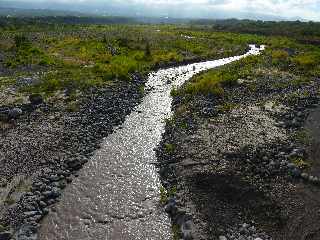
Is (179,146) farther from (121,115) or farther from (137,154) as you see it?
(121,115)

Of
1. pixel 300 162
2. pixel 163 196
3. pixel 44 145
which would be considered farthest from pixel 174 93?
pixel 163 196

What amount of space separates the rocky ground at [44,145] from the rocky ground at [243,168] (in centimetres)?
504

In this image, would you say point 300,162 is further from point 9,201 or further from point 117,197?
point 9,201

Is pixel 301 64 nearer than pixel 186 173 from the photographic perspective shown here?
No

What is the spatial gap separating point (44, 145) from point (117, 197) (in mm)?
7761

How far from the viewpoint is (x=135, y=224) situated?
19031mm

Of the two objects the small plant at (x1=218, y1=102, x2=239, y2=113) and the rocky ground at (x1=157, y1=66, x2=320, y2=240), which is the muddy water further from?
the small plant at (x1=218, y1=102, x2=239, y2=113)

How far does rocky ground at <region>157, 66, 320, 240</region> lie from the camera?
60.8 ft

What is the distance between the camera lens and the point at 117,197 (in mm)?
21250

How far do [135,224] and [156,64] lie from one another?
1537 inches

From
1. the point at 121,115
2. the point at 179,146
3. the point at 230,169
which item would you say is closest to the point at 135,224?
the point at 230,169

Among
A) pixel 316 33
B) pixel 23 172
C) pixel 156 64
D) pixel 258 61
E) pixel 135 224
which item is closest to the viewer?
pixel 135 224

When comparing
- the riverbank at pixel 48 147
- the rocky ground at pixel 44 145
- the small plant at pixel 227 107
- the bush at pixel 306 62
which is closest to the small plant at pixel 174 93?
the rocky ground at pixel 44 145

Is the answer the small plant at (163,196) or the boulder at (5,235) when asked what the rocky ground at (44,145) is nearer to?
the boulder at (5,235)
